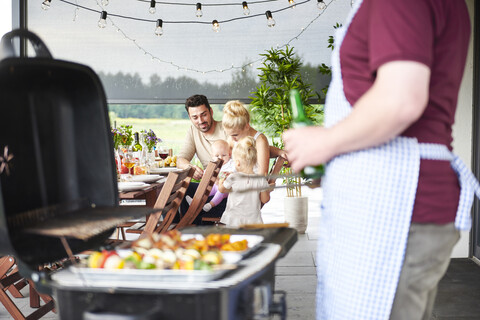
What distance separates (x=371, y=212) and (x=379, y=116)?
0.22 meters

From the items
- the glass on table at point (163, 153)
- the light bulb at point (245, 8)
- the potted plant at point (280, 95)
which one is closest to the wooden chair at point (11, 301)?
the glass on table at point (163, 153)

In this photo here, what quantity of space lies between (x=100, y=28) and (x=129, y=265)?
266 inches

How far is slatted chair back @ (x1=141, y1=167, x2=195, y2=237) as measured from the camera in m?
3.26

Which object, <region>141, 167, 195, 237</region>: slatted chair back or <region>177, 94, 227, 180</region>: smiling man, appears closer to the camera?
<region>141, 167, 195, 237</region>: slatted chair back

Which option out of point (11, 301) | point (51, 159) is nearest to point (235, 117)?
point (11, 301)

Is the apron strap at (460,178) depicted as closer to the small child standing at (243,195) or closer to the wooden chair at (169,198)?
the wooden chair at (169,198)

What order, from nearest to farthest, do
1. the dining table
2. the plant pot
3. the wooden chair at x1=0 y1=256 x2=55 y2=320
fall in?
the wooden chair at x1=0 y1=256 x2=55 y2=320 → the dining table → the plant pot

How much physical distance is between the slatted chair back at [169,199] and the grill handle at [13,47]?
5.90 ft

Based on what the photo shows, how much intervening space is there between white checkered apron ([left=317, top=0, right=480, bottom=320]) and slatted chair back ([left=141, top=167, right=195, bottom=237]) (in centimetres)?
211

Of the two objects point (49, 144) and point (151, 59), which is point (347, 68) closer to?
point (49, 144)

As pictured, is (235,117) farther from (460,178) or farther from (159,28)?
(460,178)

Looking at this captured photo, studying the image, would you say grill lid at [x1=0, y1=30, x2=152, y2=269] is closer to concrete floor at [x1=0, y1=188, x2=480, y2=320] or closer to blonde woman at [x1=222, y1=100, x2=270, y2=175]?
concrete floor at [x1=0, y1=188, x2=480, y2=320]

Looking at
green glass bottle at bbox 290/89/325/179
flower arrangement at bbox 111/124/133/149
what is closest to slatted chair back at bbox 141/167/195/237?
flower arrangement at bbox 111/124/133/149

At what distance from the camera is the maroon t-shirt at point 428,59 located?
1.00 meters
